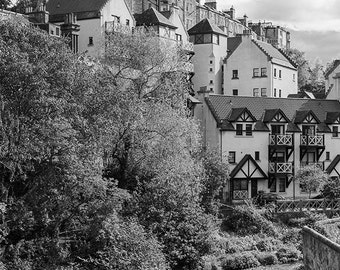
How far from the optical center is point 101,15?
59594 millimetres

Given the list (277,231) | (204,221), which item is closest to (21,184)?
(204,221)

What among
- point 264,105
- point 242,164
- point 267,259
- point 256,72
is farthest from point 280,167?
point 256,72

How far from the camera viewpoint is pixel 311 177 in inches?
2354

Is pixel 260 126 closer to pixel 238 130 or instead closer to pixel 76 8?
pixel 238 130

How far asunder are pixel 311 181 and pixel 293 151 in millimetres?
4551

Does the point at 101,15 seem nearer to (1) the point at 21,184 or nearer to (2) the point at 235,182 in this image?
(2) the point at 235,182

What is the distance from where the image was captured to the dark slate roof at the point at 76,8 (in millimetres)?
60000

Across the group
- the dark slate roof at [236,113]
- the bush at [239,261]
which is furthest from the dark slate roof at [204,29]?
the bush at [239,261]

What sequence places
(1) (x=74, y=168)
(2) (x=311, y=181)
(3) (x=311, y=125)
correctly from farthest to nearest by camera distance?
(3) (x=311, y=125)
(2) (x=311, y=181)
(1) (x=74, y=168)

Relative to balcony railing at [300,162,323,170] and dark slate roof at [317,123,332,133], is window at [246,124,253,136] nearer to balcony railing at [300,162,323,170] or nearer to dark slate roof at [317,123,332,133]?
balcony railing at [300,162,323,170]

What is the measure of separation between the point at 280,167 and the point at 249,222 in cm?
1039

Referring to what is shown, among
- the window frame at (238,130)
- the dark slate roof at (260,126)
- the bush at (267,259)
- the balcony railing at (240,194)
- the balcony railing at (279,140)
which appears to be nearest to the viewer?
the bush at (267,259)

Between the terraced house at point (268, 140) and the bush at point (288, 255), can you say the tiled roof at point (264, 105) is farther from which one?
the bush at point (288, 255)

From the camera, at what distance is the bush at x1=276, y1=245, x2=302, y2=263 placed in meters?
46.9
